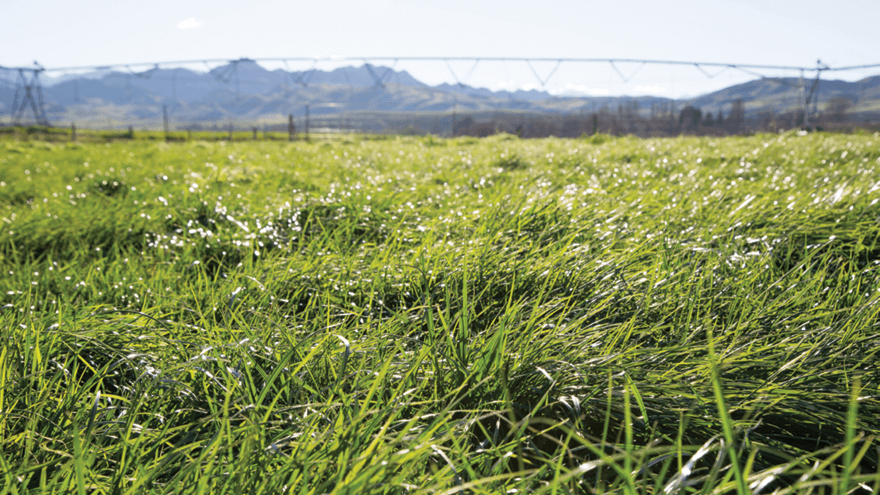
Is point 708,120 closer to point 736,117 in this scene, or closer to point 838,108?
point 736,117

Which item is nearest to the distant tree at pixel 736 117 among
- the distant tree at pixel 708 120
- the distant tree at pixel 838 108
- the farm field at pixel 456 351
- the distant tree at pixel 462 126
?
the distant tree at pixel 708 120

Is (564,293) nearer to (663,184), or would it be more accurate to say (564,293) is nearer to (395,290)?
(395,290)

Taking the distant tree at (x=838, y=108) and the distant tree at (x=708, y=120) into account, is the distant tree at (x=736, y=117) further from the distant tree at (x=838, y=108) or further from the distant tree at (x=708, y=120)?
the distant tree at (x=838, y=108)

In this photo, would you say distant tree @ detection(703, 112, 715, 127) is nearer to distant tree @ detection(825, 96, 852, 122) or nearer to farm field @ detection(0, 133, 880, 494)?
distant tree @ detection(825, 96, 852, 122)

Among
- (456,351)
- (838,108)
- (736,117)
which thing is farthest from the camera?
(838,108)

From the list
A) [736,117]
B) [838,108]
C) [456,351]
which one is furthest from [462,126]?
[456,351]

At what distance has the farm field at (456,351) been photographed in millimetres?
960

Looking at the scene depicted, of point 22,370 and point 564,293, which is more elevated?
point 564,293

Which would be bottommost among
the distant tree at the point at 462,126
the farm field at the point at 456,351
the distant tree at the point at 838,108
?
the farm field at the point at 456,351

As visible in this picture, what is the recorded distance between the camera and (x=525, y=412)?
1.22 m

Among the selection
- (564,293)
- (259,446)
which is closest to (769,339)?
(564,293)

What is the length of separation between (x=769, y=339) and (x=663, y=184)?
288 cm

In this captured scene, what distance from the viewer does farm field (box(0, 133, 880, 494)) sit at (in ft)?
3.15

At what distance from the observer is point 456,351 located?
1.28 m
